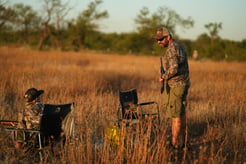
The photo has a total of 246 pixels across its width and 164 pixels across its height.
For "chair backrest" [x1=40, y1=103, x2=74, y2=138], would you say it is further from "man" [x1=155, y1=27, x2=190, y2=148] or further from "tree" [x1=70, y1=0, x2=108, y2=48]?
"tree" [x1=70, y1=0, x2=108, y2=48]

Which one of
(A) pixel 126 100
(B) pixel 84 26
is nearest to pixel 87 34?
(B) pixel 84 26

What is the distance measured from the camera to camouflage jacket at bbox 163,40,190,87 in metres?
3.40

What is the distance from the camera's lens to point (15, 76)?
702cm

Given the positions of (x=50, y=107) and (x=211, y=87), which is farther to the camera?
(x=211, y=87)

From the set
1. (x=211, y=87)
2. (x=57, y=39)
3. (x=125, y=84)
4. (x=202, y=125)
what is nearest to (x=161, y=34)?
(x=202, y=125)

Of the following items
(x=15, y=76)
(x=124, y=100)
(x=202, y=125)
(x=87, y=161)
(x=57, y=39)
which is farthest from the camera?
(x=57, y=39)

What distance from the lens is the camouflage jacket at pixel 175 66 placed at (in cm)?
340

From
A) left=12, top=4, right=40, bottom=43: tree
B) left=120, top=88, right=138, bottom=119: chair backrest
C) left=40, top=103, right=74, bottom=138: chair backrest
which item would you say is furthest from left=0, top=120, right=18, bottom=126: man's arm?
left=12, top=4, right=40, bottom=43: tree

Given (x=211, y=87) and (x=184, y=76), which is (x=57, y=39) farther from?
(x=184, y=76)

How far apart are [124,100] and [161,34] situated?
125cm

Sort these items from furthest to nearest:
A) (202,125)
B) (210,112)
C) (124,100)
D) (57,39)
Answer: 1. (57,39)
2. (210,112)
3. (202,125)
4. (124,100)

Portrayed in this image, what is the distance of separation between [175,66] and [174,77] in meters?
0.19

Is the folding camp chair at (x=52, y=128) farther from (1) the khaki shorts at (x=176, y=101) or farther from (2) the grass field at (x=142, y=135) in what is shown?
(1) the khaki shorts at (x=176, y=101)

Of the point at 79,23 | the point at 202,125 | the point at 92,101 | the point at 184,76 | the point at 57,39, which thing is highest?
the point at 79,23
